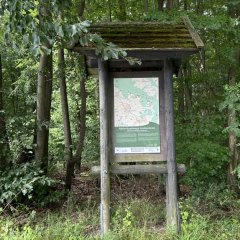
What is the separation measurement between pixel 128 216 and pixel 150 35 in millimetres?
2471

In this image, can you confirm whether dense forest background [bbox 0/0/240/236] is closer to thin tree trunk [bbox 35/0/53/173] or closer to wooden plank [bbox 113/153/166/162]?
thin tree trunk [bbox 35/0/53/173]

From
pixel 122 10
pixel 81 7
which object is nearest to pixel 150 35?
pixel 81 7

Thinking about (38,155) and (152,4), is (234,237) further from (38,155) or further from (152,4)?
(152,4)

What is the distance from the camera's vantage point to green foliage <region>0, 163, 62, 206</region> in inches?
238

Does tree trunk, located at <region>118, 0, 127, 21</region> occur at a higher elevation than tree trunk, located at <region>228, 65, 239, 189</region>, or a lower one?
higher

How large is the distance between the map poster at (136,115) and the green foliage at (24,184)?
1.91m

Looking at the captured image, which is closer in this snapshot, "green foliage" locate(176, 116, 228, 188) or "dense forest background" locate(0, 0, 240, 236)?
"dense forest background" locate(0, 0, 240, 236)

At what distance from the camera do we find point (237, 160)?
344 inches

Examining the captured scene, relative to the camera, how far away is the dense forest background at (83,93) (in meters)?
3.97

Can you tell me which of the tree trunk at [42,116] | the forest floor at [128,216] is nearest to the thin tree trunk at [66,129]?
the forest floor at [128,216]

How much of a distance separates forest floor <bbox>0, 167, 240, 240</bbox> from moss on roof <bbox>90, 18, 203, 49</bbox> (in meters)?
2.18

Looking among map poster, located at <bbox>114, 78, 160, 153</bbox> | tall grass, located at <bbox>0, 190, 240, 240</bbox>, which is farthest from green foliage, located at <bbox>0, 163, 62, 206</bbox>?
map poster, located at <bbox>114, 78, 160, 153</bbox>

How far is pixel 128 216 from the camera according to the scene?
4766 mm

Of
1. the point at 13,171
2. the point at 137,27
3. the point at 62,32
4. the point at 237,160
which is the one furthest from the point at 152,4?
the point at 62,32
